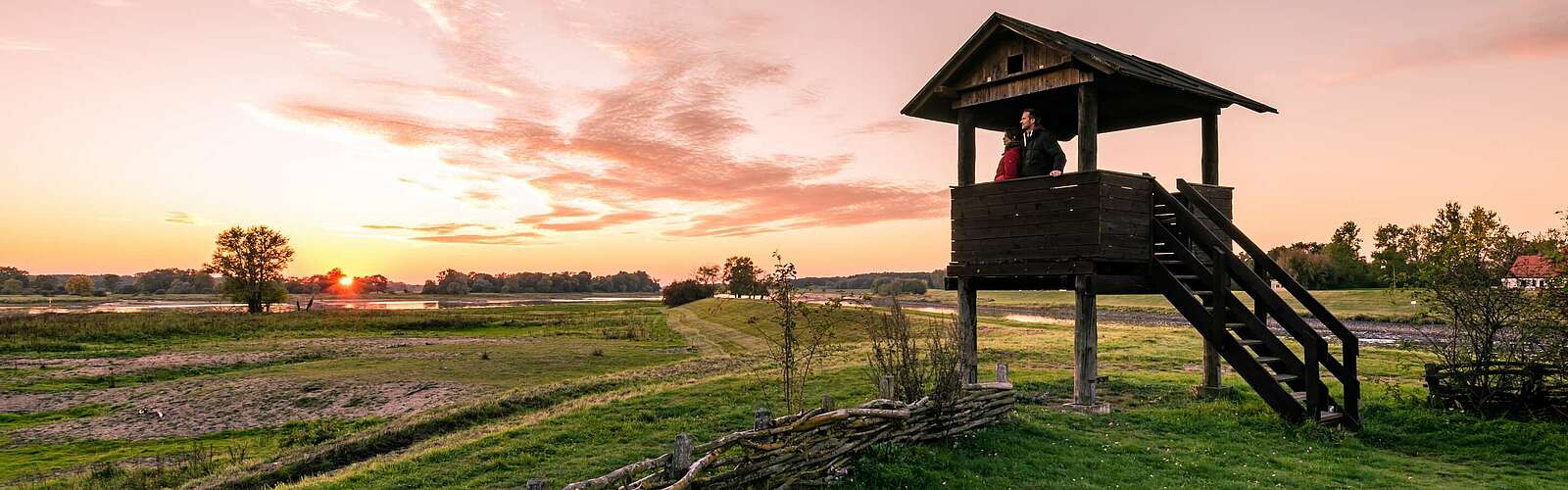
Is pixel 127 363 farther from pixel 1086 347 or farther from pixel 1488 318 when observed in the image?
pixel 1488 318

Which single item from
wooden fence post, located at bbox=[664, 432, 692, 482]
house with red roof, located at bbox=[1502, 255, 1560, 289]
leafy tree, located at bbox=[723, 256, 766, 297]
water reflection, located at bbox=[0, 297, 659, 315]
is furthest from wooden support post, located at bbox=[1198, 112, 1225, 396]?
water reflection, located at bbox=[0, 297, 659, 315]

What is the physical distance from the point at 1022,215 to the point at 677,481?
28.1 ft

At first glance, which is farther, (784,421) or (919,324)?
(919,324)

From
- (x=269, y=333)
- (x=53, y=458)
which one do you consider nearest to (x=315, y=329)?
(x=269, y=333)

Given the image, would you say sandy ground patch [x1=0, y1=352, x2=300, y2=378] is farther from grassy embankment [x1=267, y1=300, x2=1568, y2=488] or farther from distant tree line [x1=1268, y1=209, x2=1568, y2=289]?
distant tree line [x1=1268, y1=209, x2=1568, y2=289]

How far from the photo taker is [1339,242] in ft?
298

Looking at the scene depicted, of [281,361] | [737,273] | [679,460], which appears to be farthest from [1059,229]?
[737,273]

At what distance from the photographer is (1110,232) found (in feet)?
42.4

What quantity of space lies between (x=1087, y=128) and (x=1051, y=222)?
1.72 metres

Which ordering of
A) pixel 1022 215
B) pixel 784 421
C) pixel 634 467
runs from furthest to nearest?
pixel 1022 215
pixel 784 421
pixel 634 467

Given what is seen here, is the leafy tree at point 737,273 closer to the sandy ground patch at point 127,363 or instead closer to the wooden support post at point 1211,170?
the sandy ground patch at point 127,363

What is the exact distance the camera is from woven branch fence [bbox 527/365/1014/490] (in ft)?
26.1

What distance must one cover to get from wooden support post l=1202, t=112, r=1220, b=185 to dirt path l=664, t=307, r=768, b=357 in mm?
20900

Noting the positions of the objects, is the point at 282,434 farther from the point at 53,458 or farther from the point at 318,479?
the point at 318,479
